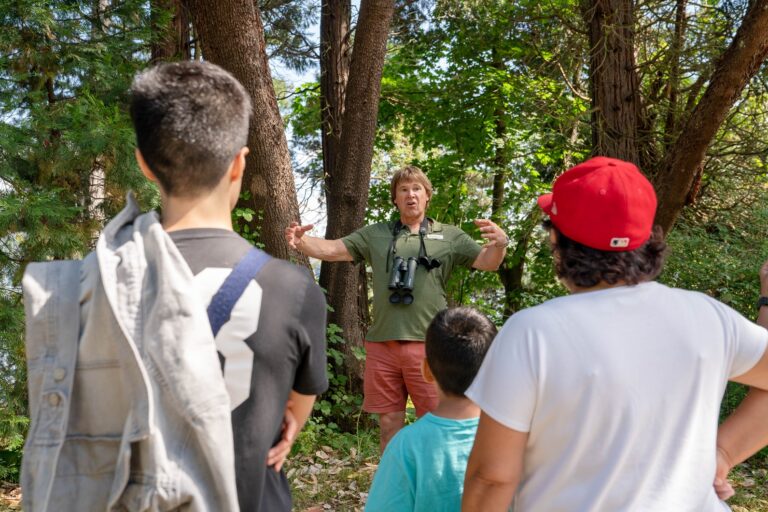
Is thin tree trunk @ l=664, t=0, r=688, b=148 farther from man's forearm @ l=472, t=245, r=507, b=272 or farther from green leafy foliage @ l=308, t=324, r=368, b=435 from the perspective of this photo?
man's forearm @ l=472, t=245, r=507, b=272

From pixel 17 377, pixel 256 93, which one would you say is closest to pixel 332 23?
pixel 256 93

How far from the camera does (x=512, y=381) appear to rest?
1.46m

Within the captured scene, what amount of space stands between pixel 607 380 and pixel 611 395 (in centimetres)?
3

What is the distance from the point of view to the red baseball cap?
1.59m

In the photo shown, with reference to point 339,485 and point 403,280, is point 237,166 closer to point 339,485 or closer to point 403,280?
point 403,280

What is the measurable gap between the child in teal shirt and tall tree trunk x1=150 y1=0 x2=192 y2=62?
484cm

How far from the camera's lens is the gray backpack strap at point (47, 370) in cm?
141

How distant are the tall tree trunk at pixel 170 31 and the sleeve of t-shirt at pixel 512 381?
546 cm

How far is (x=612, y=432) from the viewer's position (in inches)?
58.3

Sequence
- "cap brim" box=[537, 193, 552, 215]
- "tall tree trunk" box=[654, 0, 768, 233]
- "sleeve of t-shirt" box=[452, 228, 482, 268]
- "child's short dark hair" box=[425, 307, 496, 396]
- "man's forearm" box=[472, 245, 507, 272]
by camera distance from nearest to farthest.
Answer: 1. "cap brim" box=[537, 193, 552, 215]
2. "child's short dark hair" box=[425, 307, 496, 396]
3. "man's forearm" box=[472, 245, 507, 272]
4. "sleeve of t-shirt" box=[452, 228, 482, 268]
5. "tall tree trunk" box=[654, 0, 768, 233]

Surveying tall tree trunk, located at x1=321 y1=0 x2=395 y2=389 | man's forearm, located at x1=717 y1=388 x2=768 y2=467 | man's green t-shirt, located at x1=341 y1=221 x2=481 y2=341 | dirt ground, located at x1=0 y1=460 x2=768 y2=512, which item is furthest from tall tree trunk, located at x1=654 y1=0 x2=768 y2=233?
man's forearm, located at x1=717 y1=388 x2=768 y2=467

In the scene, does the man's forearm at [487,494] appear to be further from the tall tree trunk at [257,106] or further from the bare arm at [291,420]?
the tall tree trunk at [257,106]

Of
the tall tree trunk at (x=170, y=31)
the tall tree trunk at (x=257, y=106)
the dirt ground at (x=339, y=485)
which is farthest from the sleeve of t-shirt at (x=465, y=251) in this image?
the tall tree trunk at (x=170, y=31)

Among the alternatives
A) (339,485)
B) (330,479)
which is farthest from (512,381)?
(330,479)
